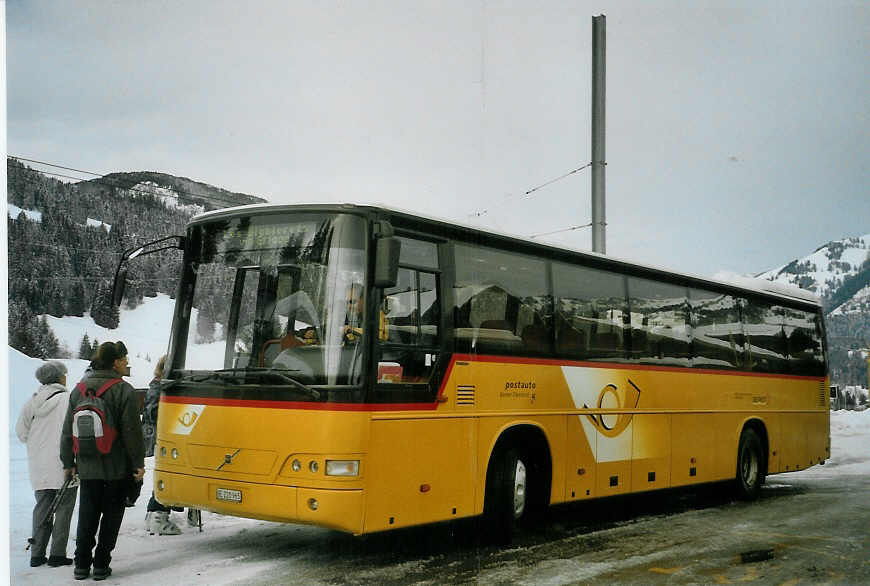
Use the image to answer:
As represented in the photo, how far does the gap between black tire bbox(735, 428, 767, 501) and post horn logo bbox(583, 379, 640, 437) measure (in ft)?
10.4

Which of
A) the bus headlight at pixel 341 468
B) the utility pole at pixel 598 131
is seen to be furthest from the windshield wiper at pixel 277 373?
the utility pole at pixel 598 131

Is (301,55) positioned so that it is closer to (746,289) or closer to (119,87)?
(119,87)

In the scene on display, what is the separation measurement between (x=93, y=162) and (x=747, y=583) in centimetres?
775

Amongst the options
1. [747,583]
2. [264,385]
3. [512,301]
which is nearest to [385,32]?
[512,301]

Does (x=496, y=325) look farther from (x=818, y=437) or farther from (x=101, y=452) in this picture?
(x=818, y=437)

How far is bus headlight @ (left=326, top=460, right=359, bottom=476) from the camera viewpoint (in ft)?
23.4

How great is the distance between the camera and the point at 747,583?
7.24m

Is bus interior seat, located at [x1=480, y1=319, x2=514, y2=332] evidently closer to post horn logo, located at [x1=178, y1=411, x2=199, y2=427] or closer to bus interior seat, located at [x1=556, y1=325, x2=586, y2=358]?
bus interior seat, located at [x1=556, y1=325, x2=586, y2=358]

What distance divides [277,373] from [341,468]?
0.94 meters

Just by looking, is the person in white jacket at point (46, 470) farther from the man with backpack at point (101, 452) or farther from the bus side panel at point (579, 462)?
the bus side panel at point (579, 462)

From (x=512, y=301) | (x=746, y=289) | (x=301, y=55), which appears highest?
(x=301, y=55)

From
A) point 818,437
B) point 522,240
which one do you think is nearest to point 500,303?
point 522,240

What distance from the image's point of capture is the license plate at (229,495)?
24.4 feet

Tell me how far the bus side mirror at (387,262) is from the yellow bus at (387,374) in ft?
0.04
